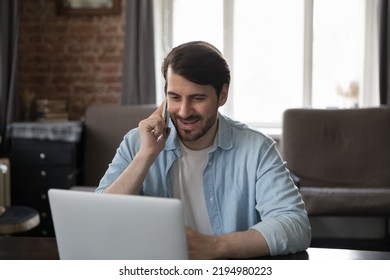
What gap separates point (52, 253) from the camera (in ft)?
4.44

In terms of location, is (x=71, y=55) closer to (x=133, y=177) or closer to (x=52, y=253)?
(x=133, y=177)

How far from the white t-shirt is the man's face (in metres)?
0.06

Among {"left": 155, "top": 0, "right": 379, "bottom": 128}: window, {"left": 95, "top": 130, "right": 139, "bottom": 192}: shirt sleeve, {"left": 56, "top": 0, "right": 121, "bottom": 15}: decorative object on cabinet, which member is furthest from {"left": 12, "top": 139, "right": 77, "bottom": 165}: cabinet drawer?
{"left": 95, "top": 130, "right": 139, "bottom": 192}: shirt sleeve

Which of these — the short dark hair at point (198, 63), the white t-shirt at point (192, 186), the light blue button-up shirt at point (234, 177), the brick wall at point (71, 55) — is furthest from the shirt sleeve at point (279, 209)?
the brick wall at point (71, 55)

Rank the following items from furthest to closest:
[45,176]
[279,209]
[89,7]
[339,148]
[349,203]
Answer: [89,7]
[339,148]
[45,176]
[349,203]
[279,209]

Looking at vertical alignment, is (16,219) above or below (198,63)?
below

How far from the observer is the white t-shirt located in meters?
1.63

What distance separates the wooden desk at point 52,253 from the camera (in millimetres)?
1304

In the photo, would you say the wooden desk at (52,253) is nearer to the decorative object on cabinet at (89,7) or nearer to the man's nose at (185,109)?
the man's nose at (185,109)

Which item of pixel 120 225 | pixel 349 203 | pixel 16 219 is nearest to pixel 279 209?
pixel 120 225

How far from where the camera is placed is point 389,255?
4.29ft

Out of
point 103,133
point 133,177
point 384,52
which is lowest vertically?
point 103,133

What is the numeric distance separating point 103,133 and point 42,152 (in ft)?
1.50
